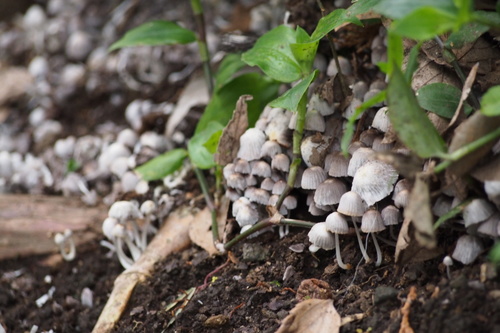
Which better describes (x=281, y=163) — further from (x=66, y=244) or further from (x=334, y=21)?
(x=66, y=244)

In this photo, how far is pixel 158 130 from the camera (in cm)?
293

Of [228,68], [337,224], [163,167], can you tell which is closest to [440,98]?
[337,224]

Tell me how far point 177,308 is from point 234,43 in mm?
1168

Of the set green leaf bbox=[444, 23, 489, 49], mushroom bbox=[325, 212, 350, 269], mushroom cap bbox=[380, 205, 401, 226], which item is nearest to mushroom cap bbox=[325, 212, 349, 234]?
mushroom bbox=[325, 212, 350, 269]

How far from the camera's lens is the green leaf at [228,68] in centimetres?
236

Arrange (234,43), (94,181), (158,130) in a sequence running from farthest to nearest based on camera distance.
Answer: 1. (158,130)
2. (94,181)
3. (234,43)

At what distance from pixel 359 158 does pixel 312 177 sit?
173mm

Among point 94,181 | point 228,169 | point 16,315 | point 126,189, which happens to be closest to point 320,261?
point 228,169

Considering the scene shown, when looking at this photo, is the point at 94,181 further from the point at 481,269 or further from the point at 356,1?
the point at 481,269

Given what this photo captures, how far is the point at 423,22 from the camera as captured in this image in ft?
3.77

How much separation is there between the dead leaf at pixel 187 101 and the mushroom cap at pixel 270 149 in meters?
0.90

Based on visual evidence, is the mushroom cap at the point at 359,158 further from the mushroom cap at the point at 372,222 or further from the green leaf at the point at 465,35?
the green leaf at the point at 465,35

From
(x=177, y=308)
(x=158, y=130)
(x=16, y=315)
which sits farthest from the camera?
(x=158, y=130)

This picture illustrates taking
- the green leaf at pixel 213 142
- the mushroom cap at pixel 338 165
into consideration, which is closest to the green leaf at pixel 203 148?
the green leaf at pixel 213 142
